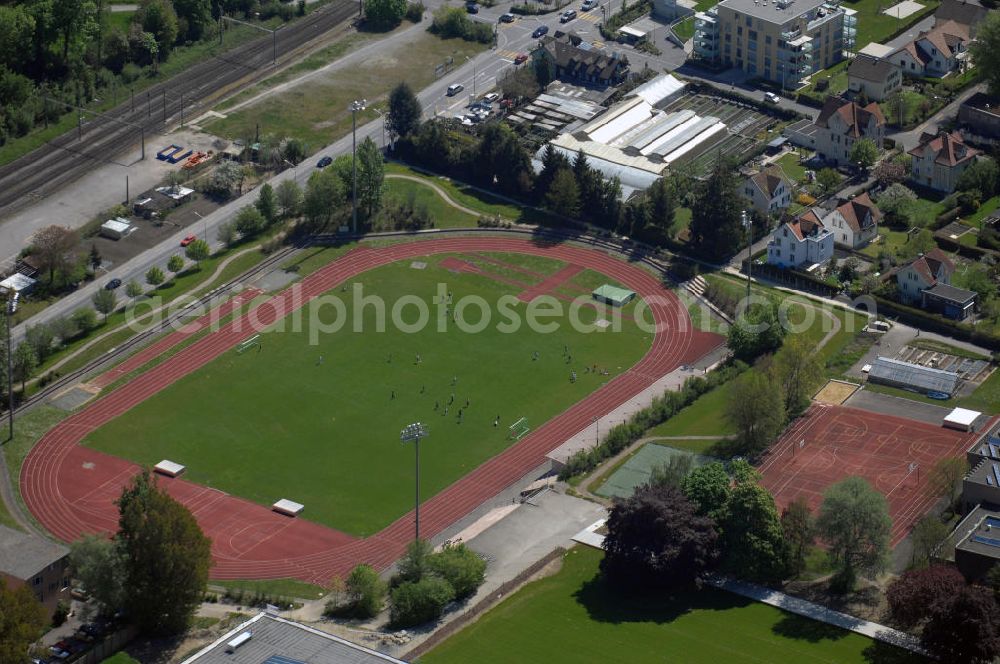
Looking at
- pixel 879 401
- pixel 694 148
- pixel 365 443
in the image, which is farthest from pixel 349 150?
pixel 879 401

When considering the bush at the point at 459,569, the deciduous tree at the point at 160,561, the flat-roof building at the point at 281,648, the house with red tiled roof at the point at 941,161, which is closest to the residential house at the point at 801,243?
the house with red tiled roof at the point at 941,161

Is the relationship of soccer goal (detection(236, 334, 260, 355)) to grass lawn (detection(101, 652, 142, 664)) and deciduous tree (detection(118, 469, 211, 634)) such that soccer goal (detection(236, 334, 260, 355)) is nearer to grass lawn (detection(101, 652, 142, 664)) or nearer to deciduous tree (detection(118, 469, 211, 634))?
deciduous tree (detection(118, 469, 211, 634))

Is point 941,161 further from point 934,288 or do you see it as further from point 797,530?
point 797,530

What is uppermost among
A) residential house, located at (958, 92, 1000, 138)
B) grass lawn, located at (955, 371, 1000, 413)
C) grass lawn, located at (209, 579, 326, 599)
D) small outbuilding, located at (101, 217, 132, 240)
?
residential house, located at (958, 92, 1000, 138)

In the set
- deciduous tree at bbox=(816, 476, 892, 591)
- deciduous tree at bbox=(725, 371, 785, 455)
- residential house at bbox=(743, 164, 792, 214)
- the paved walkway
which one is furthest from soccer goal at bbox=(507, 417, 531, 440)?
residential house at bbox=(743, 164, 792, 214)

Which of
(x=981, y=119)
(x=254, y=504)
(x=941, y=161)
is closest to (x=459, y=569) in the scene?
(x=254, y=504)

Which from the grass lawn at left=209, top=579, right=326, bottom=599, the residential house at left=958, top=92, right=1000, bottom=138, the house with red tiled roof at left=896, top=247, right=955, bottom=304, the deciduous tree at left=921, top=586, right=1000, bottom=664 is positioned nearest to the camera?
the deciduous tree at left=921, top=586, right=1000, bottom=664
